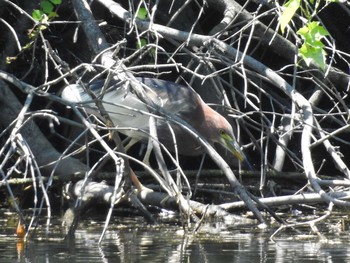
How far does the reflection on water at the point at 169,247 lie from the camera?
4.27 meters

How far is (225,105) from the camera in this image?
5656 mm

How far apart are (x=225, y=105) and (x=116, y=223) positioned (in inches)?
42.2

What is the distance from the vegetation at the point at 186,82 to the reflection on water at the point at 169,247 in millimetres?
143

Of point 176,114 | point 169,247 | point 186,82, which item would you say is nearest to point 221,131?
point 176,114

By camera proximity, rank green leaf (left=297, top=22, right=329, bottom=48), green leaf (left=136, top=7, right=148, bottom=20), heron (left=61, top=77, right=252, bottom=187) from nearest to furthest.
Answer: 1. green leaf (left=297, top=22, right=329, bottom=48)
2. green leaf (left=136, top=7, right=148, bottom=20)
3. heron (left=61, top=77, right=252, bottom=187)

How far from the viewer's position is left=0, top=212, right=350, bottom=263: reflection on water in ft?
14.0

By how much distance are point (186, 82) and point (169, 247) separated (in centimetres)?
172

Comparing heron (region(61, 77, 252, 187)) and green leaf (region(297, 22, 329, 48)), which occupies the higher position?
heron (region(61, 77, 252, 187))

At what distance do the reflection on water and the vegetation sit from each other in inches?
5.6

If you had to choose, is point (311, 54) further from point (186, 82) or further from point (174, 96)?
point (174, 96)

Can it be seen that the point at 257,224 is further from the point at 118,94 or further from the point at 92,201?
the point at 118,94

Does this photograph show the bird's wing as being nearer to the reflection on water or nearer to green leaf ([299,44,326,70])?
the reflection on water

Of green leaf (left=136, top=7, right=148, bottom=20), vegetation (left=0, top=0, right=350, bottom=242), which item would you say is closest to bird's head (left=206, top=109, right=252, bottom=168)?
vegetation (left=0, top=0, right=350, bottom=242)

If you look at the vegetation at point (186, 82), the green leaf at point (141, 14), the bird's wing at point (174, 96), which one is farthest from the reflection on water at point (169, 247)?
the green leaf at point (141, 14)
